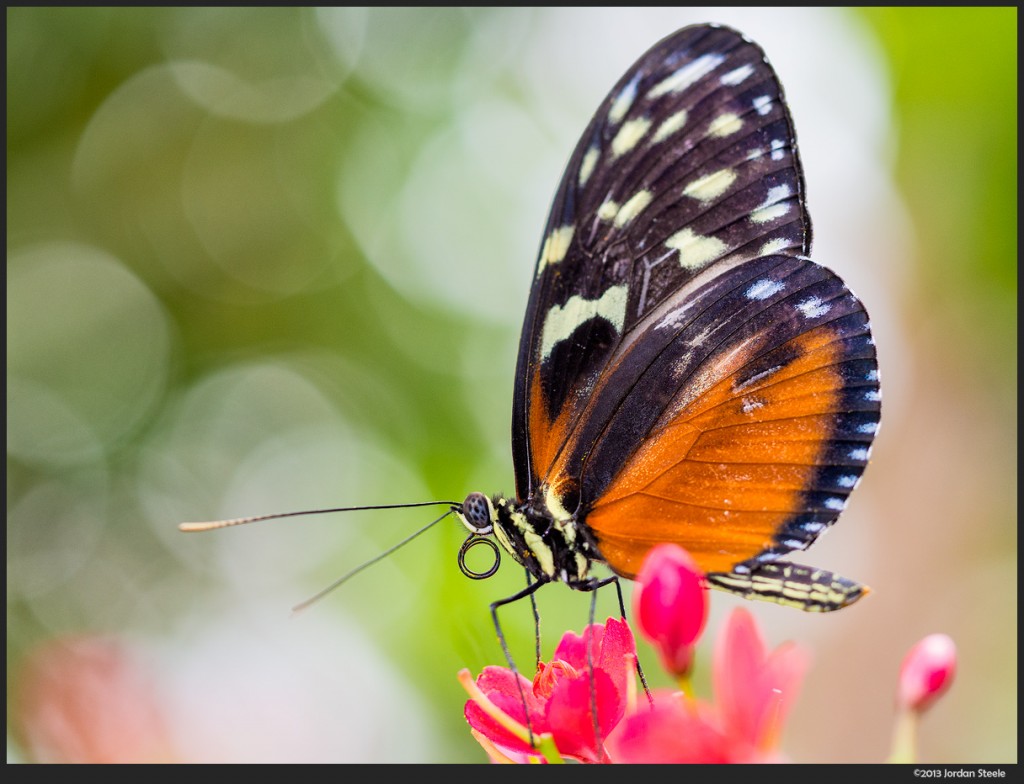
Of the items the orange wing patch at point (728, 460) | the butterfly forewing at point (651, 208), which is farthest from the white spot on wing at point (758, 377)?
the butterfly forewing at point (651, 208)

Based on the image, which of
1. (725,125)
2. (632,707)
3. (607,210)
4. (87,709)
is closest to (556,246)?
(607,210)

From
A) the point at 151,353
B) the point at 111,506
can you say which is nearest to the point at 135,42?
the point at 151,353

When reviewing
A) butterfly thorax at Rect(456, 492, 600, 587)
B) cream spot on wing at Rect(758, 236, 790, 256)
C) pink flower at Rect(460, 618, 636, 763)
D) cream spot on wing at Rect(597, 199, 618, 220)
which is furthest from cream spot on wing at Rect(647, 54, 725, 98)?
pink flower at Rect(460, 618, 636, 763)

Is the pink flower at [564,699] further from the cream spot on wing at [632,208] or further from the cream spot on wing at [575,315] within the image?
the cream spot on wing at [632,208]

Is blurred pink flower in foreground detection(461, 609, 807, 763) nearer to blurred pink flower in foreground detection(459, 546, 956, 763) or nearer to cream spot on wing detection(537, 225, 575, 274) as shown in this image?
blurred pink flower in foreground detection(459, 546, 956, 763)

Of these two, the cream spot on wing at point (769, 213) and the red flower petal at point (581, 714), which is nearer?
the red flower petal at point (581, 714)

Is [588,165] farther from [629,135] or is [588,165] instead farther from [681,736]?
[681,736]
